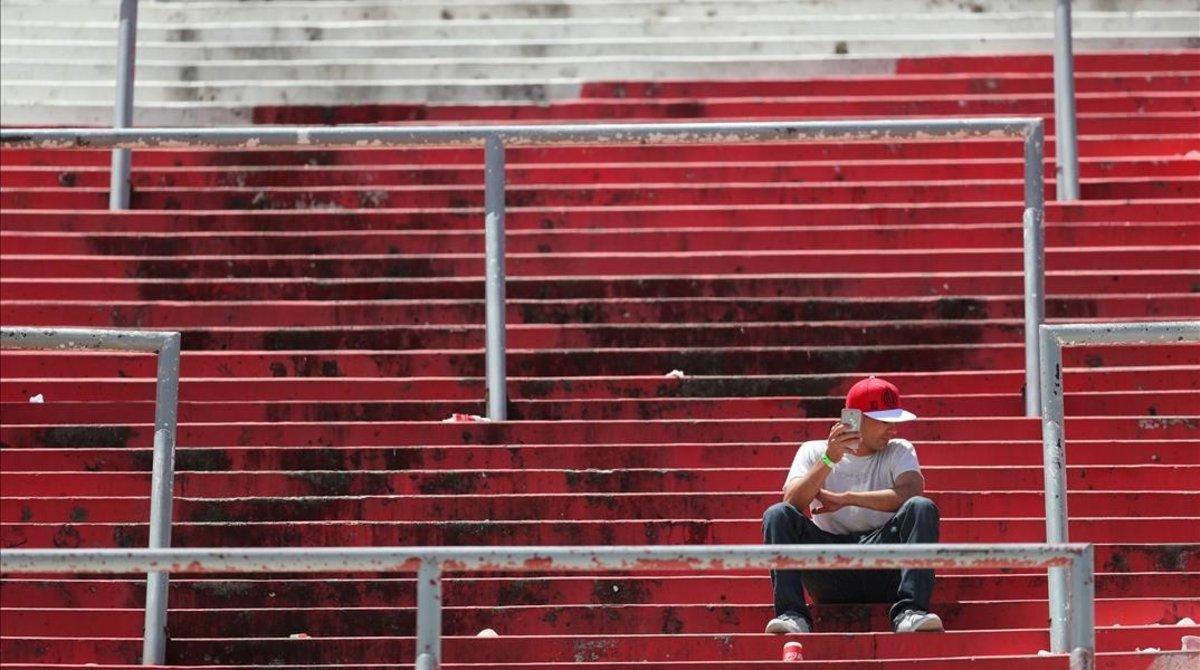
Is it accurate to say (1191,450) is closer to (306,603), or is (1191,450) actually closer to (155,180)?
(306,603)

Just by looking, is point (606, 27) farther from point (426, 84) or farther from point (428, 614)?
point (428, 614)

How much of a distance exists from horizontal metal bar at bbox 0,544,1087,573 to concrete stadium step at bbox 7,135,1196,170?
4.73 meters

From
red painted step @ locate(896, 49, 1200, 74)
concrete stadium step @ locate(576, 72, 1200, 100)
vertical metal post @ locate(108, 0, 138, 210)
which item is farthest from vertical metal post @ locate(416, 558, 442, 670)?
red painted step @ locate(896, 49, 1200, 74)

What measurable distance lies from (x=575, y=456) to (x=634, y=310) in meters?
1.15

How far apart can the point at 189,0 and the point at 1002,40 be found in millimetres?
4428

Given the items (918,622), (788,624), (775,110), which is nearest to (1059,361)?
(918,622)

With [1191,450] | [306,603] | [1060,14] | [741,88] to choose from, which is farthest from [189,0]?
[1191,450]

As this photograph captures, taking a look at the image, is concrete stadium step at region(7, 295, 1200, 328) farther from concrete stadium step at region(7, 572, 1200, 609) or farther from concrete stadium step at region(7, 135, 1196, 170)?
concrete stadium step at region(7, 572, 1200, 609)

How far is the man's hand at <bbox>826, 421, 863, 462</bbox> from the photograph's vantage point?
6555mm

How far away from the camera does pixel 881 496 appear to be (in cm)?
650

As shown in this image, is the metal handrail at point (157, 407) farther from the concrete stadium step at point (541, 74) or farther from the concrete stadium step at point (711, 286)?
the concrete stadium step at point (541, 74)

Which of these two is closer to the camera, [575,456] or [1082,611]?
[1082,611]

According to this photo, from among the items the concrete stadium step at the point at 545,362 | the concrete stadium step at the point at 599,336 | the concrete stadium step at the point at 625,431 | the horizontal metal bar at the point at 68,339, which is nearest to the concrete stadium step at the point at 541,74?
the concrete stadium step at the point at 599,336

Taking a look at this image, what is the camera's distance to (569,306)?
27.5 feet
